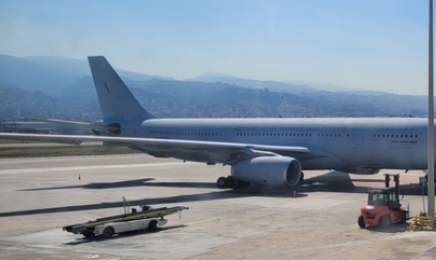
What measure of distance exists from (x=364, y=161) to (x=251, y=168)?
19.2ft

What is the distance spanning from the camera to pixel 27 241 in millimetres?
18125

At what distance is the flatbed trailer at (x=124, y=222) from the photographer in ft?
60.7

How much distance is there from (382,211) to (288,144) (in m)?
14.4

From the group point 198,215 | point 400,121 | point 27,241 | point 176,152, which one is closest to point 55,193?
point 176,152

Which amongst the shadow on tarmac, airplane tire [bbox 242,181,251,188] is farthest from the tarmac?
airplane tire [bbox 242,181,251,188]

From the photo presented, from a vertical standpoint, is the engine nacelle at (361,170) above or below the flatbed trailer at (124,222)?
above

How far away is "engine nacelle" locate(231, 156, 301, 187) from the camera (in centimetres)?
2914

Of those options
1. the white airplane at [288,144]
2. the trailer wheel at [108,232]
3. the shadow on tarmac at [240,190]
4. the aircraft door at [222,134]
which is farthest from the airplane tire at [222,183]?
the trailer wheel at [108,232]

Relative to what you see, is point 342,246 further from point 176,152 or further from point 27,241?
point 176,152

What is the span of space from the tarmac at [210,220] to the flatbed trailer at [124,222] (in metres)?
0.29

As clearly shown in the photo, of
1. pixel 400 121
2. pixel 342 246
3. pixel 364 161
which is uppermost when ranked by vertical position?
pixel 400 121

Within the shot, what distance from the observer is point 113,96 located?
140ft

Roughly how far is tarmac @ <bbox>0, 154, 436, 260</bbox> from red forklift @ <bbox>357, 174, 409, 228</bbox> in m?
0.36

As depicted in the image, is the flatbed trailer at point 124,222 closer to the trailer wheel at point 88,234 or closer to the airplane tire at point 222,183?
the trailer wheel at point 88,234
